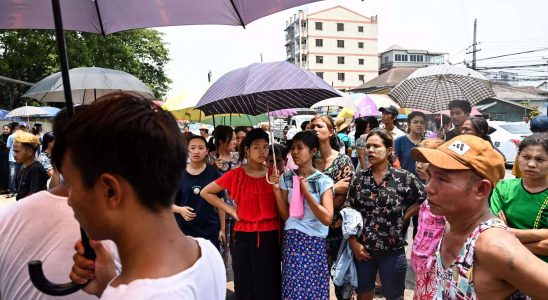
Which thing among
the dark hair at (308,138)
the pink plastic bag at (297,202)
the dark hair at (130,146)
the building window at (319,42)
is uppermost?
the building window at (319,42)

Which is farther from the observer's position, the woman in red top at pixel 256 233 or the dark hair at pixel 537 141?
the woman in red top at pixel 256 233

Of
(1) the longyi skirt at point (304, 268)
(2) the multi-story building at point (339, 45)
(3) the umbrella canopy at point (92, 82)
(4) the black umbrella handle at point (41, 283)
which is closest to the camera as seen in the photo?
(4) the black umbrella handle at point (41, 283)

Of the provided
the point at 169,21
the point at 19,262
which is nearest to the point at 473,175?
the point at 19,262

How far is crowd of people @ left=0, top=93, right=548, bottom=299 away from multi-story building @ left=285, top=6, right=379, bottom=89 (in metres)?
65.6

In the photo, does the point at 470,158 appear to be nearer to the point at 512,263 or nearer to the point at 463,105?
the point at 512,263

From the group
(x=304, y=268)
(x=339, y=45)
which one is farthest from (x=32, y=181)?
(x=339, y=45)

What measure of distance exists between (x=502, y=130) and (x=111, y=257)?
17.0 m

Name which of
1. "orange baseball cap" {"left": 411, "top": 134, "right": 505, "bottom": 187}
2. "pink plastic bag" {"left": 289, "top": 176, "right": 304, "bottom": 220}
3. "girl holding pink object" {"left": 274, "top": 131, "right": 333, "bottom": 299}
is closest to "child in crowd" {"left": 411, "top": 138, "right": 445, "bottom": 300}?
"girl holding pink object" {"left": 274, "top": 131, "right": 333, "bottom": 299}

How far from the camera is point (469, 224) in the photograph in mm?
1808

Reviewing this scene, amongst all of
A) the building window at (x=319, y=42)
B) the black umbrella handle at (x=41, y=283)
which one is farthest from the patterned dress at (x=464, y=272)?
the building window at (x=319, y=42)

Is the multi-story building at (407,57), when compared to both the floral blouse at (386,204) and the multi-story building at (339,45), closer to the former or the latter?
the multi-story building at (339,45)

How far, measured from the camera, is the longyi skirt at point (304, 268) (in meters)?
3.73

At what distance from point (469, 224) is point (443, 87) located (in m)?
5.01

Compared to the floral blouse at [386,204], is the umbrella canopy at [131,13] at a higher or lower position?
higher
